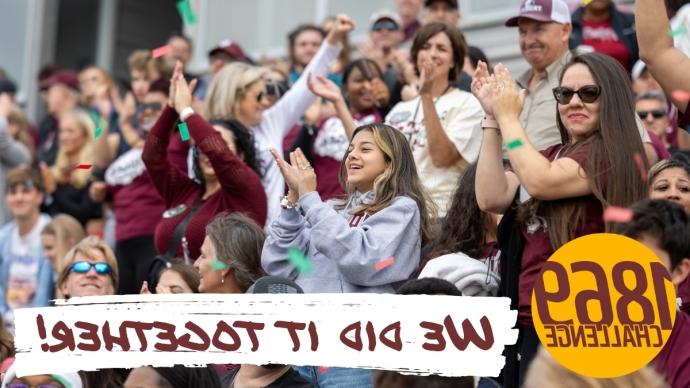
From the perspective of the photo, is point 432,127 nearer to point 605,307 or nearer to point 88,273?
point 88,273

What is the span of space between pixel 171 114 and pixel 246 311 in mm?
2695

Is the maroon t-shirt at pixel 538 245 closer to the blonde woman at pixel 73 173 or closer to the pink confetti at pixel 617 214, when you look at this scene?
the pink confetti at pixel 617 214

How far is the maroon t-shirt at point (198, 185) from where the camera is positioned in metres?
6.70

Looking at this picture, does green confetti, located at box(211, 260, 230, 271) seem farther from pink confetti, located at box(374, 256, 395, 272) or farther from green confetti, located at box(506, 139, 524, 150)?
green confetti, located at box(506, 139, 524, 150)

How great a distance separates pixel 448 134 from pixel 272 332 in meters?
2.50

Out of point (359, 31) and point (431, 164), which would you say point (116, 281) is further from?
point (359, 31)

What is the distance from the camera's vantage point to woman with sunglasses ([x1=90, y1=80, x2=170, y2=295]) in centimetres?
820

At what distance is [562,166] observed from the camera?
4.64 meters

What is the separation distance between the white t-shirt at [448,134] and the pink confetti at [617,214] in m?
2.09

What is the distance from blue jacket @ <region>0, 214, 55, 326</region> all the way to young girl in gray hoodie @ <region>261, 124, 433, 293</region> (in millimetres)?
3158

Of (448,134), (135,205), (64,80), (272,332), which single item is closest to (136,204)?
(135,205)

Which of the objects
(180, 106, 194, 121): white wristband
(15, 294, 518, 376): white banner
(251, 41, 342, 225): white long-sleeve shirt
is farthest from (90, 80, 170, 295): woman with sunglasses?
(15, 294, 518, 376): white banner

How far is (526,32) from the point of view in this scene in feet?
22.3

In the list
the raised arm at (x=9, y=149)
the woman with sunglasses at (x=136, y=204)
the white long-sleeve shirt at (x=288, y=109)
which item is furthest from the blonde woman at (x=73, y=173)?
the white long-sleeve shirt at (x=288, y=109)
